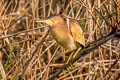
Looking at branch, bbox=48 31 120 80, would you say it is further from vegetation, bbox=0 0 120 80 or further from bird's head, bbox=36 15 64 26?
bird's head, bbox=36 15 64 26

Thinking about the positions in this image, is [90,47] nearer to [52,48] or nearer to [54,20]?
[54,20]

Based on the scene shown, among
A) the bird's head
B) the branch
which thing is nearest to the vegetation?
the branch

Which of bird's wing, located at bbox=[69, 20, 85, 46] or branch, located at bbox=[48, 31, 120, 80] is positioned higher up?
bird's wing, located at bbox=[69, 20, 85, 46]

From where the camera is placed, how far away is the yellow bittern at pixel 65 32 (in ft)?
4.81

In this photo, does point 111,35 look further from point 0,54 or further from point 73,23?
point 0,54

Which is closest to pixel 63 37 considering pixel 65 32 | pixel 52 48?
pixel 65 32

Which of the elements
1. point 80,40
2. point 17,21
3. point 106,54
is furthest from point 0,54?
point 80,40

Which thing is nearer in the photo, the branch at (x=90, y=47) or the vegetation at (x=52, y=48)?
the branch at (x=90, y=47)

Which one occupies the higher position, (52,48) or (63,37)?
(63,37)

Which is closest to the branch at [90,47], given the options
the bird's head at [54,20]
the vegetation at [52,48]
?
the vegetation at [52,48]

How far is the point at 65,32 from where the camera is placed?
5.02 feet

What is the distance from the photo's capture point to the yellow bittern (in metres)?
1.46

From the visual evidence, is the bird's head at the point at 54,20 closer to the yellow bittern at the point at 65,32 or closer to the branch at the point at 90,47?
the yellow bittern at the point at 65,32

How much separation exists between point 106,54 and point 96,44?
3.63ft
